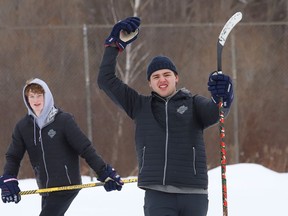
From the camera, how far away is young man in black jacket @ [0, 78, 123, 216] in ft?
15.6

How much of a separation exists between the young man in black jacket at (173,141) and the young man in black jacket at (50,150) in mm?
843

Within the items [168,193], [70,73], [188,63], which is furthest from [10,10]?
[168,193]

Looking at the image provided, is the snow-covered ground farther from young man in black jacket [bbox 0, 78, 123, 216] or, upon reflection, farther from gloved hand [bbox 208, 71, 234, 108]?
gloved hand [bbox 208, 71, 234, 108]

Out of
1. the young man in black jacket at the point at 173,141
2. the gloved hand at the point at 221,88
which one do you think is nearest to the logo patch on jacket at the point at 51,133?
the young man in black jacket at the point at 173,141

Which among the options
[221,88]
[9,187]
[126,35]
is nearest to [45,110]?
[9,187]

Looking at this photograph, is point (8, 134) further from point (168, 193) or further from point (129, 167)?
point (168, 193)

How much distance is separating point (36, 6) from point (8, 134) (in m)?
3.29

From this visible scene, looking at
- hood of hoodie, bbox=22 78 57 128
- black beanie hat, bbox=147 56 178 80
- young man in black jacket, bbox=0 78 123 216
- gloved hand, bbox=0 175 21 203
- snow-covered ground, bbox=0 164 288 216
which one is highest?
black beanie hat, bbox=147 56 178 80

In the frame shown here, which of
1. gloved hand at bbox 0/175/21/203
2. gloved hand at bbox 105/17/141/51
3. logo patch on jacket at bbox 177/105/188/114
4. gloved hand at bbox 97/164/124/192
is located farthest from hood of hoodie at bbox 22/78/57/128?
logo patch on jacket at bbox 177/105/188/114

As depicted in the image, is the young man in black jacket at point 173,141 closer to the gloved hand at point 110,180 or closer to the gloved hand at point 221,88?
the gloved hand at point 221,88

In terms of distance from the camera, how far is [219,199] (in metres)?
7.59

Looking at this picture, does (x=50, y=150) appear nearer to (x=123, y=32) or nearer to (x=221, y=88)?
(x=123, y=32)

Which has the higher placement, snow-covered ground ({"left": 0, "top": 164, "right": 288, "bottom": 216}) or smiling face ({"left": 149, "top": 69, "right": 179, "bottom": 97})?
smiling face ({"left": 149, "top": 69, "right": 179, "bottom": 97})

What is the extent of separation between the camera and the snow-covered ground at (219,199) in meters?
7.15
